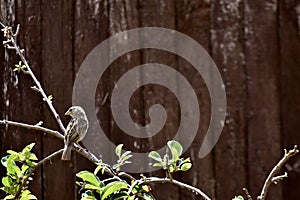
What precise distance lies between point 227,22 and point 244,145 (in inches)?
11.1

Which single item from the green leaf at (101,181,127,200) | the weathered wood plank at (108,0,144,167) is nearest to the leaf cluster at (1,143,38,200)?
the green leaf at (101,181,127,200)

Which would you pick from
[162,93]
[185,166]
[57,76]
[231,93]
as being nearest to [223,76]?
[231,93]

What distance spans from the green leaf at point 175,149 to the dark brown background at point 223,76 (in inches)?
10.4

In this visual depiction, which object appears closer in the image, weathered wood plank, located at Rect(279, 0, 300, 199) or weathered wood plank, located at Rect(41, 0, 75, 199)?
weathered wood plank, located at Rect(279, 0, 300, 199)

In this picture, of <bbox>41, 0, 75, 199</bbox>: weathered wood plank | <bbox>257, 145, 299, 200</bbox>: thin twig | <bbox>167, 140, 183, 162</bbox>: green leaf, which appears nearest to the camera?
<bbox>257, 145, 299, 200</bbox>: thin twig

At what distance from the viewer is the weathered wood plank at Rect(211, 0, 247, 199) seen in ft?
4.56

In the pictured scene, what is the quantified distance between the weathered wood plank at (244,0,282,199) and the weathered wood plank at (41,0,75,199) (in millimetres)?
464

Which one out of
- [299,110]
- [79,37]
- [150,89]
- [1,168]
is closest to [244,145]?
[299,110]

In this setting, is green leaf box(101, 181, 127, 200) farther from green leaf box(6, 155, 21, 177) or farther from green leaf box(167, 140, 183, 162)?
green leaf box(6, 155, 21, 177)

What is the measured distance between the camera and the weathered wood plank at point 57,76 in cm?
158

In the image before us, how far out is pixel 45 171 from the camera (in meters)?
1.62

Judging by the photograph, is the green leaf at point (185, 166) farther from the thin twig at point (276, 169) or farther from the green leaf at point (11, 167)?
the green leaf at point (11, 167)

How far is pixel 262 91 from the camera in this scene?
1384 millimetres

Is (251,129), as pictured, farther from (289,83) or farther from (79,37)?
(79,37)
